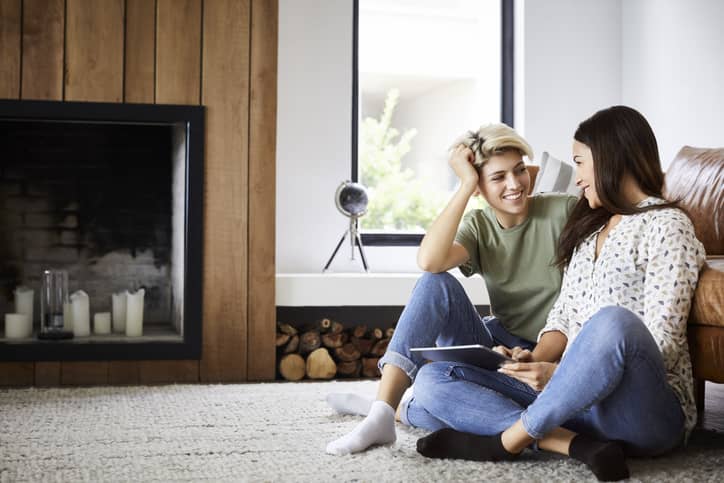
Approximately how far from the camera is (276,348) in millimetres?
3625

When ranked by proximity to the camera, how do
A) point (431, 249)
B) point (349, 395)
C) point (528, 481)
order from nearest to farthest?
point (528, 481) → point (431, 249) → point (349, 395)

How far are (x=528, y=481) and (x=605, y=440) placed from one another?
0.74 feet

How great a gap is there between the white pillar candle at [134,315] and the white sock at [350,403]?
116cm

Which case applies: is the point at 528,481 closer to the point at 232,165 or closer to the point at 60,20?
the point at 232,165

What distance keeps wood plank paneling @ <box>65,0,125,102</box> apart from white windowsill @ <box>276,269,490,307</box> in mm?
1055

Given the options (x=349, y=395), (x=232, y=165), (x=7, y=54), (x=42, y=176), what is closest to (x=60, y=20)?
(x=7, y=54)

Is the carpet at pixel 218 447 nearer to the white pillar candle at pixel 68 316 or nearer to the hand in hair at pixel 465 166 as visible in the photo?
the white pillar candle at pixel 68 316

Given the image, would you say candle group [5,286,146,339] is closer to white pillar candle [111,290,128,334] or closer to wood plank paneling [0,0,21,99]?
white pillar candle [111,290,128,334]

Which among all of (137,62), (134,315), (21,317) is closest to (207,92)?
(137,62)

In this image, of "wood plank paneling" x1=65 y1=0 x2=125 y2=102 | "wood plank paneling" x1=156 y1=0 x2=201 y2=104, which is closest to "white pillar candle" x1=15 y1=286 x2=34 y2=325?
"wood plank paneling" x1=65 y1=0 x2=125 y2=102

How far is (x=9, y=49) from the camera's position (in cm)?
325

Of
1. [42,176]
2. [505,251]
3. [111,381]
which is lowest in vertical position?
[111,381]

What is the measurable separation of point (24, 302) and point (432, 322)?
1972 mm

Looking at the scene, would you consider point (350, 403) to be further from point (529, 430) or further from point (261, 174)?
point (261, 174)
